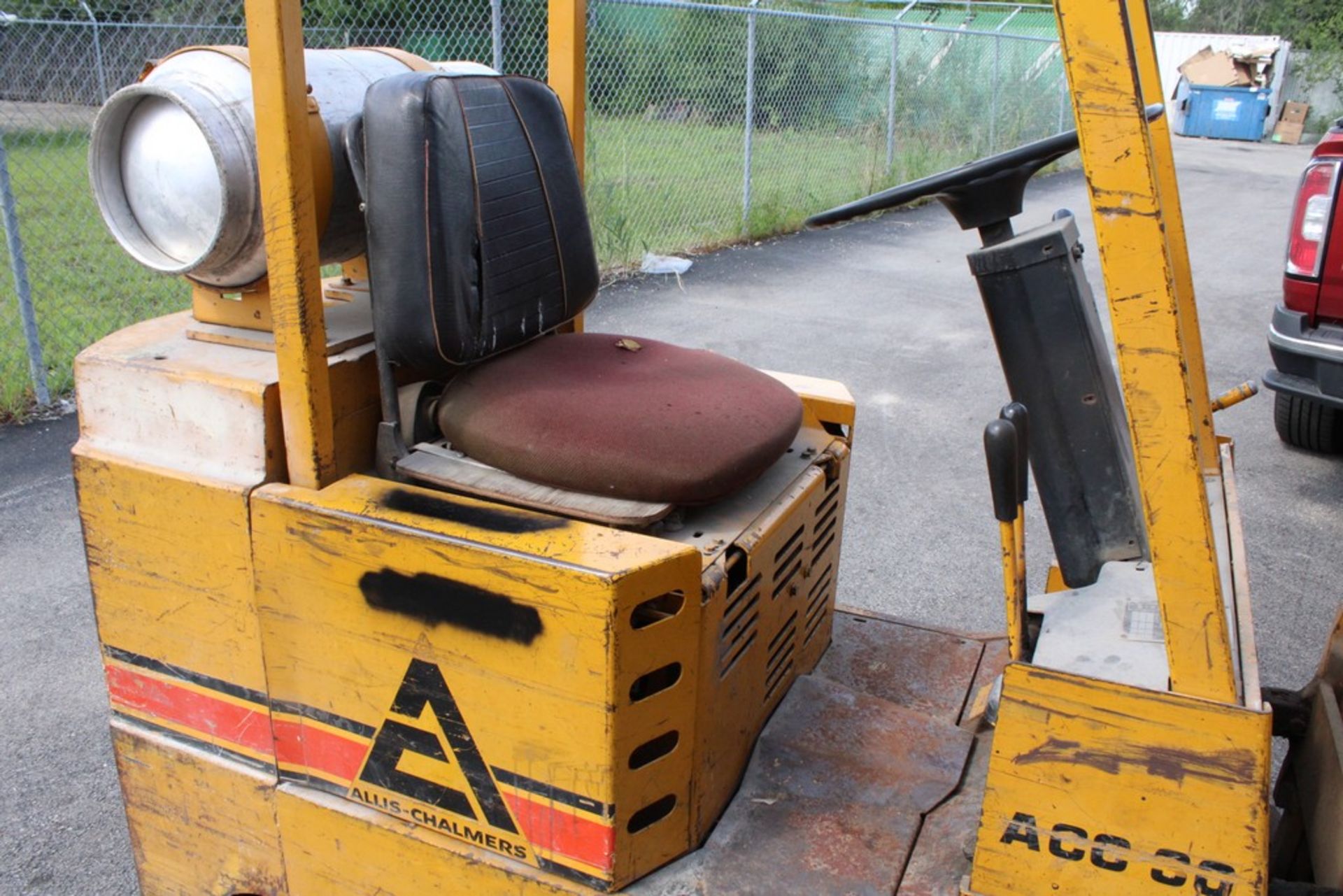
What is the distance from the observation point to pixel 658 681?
1688mm

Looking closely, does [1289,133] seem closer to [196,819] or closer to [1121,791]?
[1121,791]

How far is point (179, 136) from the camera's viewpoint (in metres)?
1.83

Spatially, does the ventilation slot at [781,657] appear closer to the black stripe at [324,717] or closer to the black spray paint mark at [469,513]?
the black spray paint mark at [469,513]

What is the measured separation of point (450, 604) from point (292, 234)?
1.97ft

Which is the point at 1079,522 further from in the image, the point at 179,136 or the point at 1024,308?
the point at 179,136

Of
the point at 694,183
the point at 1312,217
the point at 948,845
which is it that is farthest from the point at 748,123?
the point at 948,845

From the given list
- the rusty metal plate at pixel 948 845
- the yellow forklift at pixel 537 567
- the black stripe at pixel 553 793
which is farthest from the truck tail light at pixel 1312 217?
the black stripe at pixel 553 793

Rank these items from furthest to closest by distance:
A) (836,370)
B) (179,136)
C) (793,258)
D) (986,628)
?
1. (793,258)
2. (836,370)
3. (986,628)
4. (179,136)

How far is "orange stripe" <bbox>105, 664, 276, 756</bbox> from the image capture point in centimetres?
193

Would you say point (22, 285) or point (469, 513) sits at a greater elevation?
point (469, 513)

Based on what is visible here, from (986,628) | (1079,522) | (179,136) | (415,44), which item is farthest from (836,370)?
(179,136)

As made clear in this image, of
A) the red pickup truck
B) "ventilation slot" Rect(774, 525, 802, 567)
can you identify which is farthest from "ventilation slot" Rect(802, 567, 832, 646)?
the red pickup truck

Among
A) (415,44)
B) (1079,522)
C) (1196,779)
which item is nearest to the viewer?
(1196,779)

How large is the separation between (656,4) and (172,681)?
24.2 feet
